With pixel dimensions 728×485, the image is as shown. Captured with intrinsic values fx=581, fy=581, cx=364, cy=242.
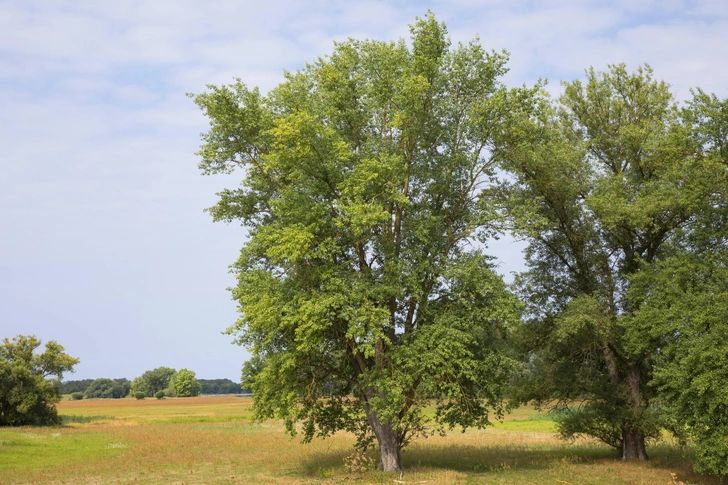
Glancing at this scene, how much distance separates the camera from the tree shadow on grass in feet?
80.3

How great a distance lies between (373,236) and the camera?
24672mm

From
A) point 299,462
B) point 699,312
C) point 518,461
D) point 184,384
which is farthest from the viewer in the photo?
point 184,384

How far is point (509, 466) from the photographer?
84.5ft

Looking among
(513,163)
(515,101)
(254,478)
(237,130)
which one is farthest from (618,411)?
(237,130)

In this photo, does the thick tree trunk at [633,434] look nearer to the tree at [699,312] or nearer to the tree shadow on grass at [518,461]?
the tree shadow on grass at [518,461]

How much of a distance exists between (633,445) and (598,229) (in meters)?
10.5

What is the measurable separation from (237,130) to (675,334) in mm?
20400

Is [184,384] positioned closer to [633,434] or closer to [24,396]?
[24,396]

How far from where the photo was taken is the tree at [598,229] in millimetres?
25312

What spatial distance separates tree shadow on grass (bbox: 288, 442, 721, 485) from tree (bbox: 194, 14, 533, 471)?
8.29 ft

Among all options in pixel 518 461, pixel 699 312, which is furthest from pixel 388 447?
pixel 699 312

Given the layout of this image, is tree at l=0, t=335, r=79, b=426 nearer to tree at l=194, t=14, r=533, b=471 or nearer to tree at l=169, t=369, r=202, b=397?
tree at l=194, t=14, r=533, b=471

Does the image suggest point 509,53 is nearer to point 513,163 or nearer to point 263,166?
point 513,163

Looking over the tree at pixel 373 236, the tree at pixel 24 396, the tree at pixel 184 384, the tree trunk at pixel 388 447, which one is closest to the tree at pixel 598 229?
the tree at pixel 373 236
